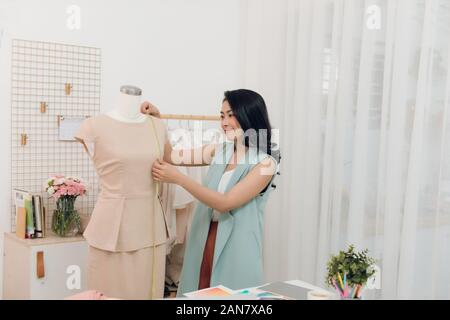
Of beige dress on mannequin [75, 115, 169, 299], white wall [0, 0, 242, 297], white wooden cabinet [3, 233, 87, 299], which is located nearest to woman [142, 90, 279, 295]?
beige dress on mannequin [75, 115, 169, 299]

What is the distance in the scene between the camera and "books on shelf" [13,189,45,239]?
2764 millimetres

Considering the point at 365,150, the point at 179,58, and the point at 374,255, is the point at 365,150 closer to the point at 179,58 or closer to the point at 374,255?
the point at 374,255

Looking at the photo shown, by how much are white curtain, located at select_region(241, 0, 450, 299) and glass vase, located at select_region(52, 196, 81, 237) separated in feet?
3.94

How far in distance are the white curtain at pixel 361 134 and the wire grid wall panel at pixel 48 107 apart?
1087mm

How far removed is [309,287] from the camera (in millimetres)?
1889

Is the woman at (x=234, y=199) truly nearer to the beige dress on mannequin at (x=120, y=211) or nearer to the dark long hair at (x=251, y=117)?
the dark long hair at (x=251, y=117)

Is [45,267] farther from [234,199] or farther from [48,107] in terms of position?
[234,199]

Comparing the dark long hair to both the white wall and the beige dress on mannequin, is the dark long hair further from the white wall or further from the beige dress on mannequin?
the white wall

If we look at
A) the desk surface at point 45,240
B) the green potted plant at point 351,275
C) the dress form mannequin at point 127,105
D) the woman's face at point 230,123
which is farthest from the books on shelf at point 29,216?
the green potted plant at point 351,275

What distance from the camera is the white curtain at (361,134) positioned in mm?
2373

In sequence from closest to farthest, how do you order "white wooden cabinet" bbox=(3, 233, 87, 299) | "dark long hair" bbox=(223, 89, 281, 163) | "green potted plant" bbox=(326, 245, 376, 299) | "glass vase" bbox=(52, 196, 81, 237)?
"green potted plant" bbox=(326, 245, 376, 299) < "dark long hair" bbox=(223, 89, 281, 163) < "white wooden cabinet" bbox=(3, 233, 87, 299) < "glass vase" bbox=(52, 196, 81, 237)
